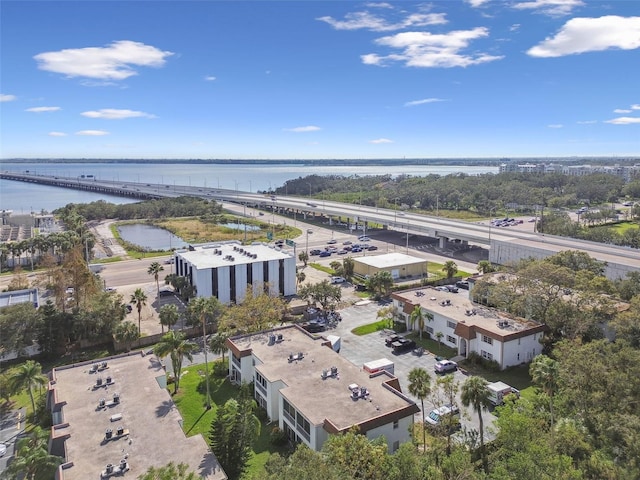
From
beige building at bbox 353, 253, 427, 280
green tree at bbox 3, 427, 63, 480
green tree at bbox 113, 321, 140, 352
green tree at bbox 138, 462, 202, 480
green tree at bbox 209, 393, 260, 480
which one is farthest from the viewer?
beige building at bbox 353, 253, 427, 280

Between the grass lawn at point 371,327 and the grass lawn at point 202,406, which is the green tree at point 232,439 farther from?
the grass lawn at point 371,327

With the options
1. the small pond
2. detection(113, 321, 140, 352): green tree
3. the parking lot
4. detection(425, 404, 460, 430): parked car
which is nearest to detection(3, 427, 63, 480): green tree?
detection(113, 321, 140, 352): green tree

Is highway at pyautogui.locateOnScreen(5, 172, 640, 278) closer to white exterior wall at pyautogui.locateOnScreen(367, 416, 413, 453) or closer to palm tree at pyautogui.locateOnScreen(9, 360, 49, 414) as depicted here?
white exterior wall at pyautogui.locateOnScreen(367, 416, 413, 453)

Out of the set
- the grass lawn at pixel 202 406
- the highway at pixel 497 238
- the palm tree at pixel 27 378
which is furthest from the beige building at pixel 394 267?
the palm tree at pixel 27 378

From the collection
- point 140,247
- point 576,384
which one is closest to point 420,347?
point 576,384

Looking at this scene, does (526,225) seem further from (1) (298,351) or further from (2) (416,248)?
(1) (298,351)
